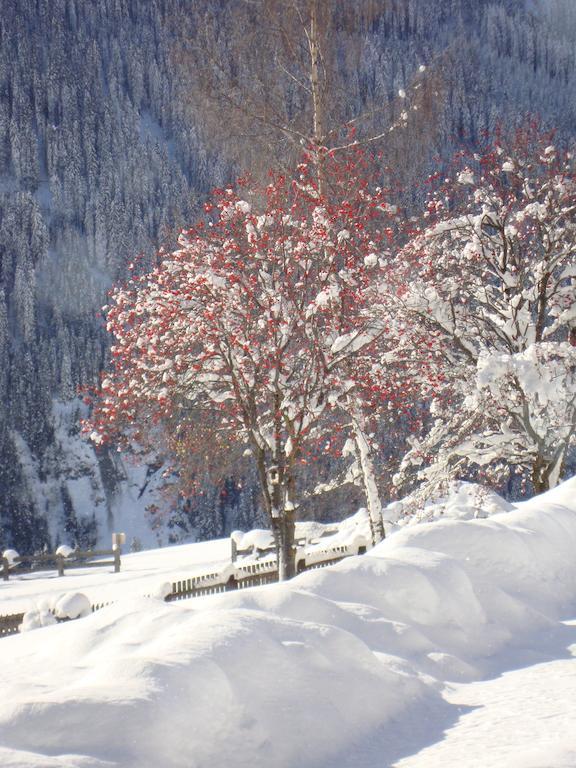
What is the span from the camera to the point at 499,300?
13.6 m

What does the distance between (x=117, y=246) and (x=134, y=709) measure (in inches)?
4133

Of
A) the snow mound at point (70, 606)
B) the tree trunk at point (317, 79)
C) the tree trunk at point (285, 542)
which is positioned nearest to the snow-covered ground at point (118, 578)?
the snow mound at point (70, 606)

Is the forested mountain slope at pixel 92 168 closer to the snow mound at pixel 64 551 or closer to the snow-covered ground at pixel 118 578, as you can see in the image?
the snow-covered ground at pixel 118 578

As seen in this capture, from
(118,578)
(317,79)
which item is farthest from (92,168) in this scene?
(317,79)

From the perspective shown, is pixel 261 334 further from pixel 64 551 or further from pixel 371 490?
pixel 64 551

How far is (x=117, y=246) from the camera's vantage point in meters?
104

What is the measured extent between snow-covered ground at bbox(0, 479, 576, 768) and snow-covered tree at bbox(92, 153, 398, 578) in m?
4.31

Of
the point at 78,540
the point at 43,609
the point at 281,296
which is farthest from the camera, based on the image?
the point at 78,540

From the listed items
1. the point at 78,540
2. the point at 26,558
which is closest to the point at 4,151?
the point at 78,540

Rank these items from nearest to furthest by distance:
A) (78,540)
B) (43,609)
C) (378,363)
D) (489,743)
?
1. (489,743)
2. (43,609)
3. (378,363)
4. (78,540)

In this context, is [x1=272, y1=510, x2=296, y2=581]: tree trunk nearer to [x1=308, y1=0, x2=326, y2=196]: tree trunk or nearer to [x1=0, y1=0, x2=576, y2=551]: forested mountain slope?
[x1=308, y1=0, x2=326, y2=196]: tree trunk

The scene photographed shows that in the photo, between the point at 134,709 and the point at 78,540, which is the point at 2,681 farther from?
the point at 78,540

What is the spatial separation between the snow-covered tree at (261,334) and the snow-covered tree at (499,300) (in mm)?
1504

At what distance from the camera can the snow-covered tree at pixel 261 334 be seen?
33.6ft
